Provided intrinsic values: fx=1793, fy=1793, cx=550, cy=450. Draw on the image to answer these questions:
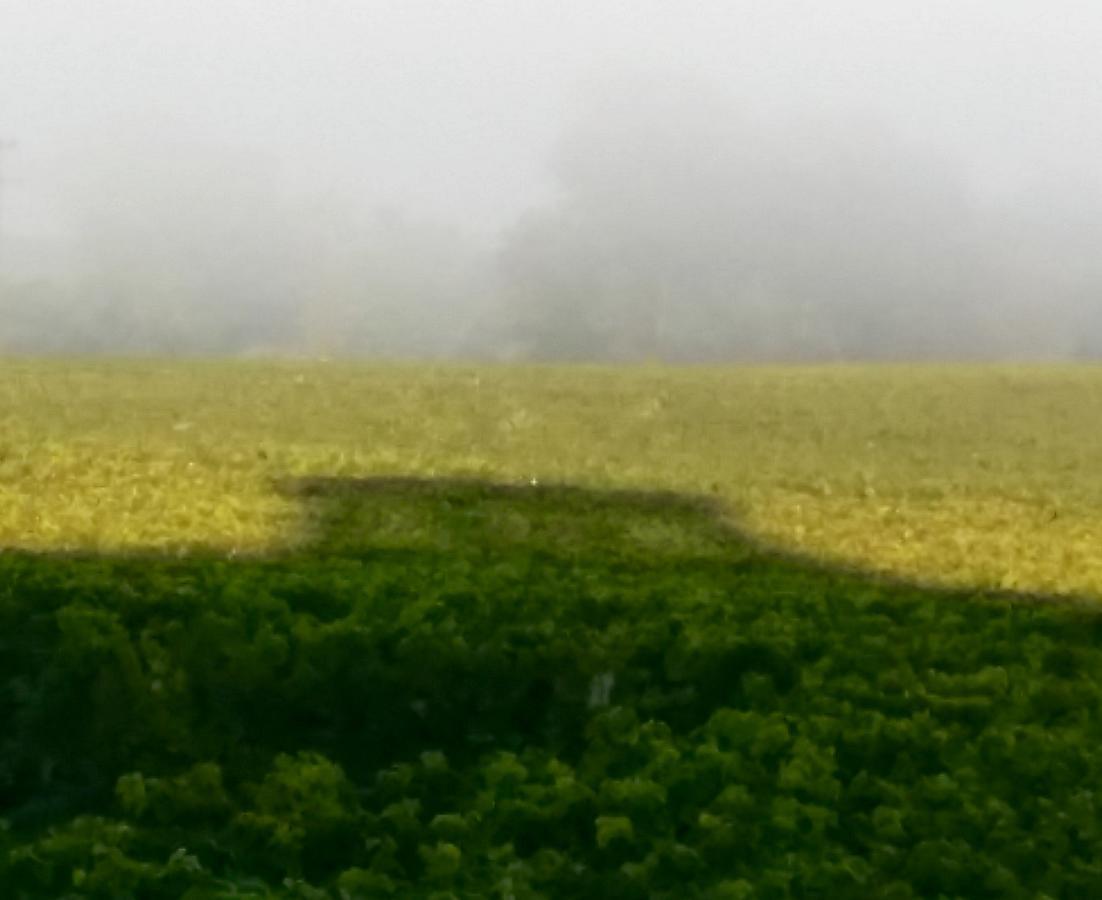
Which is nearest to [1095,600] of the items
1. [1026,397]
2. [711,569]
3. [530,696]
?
[711,569]

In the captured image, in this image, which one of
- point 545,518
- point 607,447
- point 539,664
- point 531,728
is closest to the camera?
point 531,728

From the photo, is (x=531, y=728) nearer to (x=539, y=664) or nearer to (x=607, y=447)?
(x=539, y=664)

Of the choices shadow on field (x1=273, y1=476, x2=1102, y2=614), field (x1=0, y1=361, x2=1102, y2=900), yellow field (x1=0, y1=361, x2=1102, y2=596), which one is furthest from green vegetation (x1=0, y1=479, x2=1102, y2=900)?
yellow field (x1=0, y1=361, x2=1102, y2=596)

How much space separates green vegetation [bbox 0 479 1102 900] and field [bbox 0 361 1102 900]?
0.03 m

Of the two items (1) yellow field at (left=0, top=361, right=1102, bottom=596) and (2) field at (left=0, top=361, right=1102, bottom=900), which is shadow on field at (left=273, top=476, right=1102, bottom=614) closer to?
(2) field at (left=0, top=361, right=1102, bottom=900)

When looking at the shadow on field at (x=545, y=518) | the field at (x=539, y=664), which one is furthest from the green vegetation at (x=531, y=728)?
the shadow on field at (x=545, y=518)

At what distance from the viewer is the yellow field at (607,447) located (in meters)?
16.5

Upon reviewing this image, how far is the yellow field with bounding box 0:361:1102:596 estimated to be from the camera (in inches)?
649

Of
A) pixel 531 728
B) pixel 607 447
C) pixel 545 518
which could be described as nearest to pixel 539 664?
pixel 531 728

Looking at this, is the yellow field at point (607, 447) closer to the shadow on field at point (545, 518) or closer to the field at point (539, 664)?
the field at point (539, 664)

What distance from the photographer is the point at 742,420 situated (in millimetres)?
22359

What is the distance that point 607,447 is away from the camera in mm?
20281

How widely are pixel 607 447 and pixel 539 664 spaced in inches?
296

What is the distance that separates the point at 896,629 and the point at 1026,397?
1133cm
